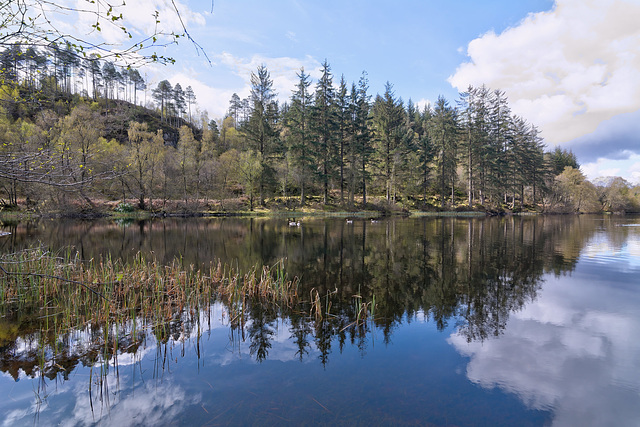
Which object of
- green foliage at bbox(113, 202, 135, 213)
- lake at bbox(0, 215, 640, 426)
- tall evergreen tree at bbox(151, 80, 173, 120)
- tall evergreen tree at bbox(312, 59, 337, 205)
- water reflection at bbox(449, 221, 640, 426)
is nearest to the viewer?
lake at bbox(0, 215, 640, 426)

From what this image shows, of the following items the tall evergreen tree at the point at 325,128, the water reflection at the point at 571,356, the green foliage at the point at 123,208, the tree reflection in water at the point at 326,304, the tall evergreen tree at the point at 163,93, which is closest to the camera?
the water reflection at the point at 571,356

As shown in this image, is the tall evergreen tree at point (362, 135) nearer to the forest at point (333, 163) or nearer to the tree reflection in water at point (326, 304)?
the forest at point (333, 163)

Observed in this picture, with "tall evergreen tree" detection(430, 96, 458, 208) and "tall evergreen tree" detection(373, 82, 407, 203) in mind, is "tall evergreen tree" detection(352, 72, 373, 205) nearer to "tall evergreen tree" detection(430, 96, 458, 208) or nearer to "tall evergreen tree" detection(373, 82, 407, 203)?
"tall evergreen tree" detection(373, 82, 407, 203)

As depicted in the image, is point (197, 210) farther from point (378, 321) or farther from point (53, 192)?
point (378, 321)

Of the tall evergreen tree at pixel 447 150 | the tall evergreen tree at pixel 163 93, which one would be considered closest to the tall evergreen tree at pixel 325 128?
the tall evergreen tree at pixel 447 150

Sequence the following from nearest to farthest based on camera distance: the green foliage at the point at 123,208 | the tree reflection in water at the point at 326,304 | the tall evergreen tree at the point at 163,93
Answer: the tree reflection in water at the point at 326,304 → the green foliage at the point at 123,208 → the tall evergreen tree at the point at 163,93

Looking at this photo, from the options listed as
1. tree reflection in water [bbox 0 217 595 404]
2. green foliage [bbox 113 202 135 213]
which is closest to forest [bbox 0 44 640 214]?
green foliage [bbox 113 202 135 213]

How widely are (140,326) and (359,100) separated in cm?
5617

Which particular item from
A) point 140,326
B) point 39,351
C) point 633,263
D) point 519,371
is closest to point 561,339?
point 519,371

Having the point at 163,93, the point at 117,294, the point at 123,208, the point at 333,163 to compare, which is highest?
the point at 163,93

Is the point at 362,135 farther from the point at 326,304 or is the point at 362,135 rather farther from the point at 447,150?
the point at 326,304

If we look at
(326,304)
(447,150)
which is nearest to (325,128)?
(447,150)

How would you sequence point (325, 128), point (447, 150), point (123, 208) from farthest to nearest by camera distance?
point (447, 150) → point (325, 128) → point (123, 208)

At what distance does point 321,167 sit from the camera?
186 feet
